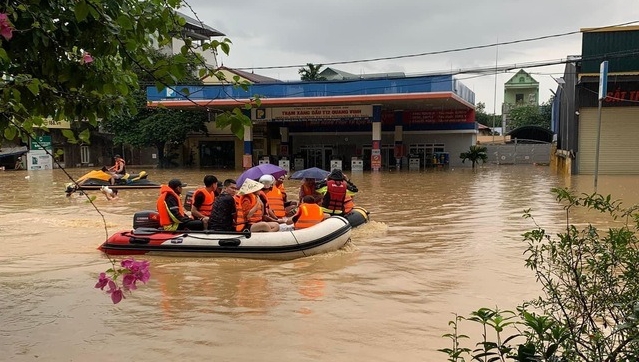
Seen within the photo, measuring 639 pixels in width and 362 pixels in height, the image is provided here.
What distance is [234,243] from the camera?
7.86 m

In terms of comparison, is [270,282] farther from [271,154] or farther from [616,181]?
[271,154]

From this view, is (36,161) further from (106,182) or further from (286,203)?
(286,203)

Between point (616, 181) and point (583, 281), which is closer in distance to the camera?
point (583, 281)

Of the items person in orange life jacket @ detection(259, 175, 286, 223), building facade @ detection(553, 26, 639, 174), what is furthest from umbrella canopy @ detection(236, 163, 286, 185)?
building facade @ detection(553, 26, 639, 174)

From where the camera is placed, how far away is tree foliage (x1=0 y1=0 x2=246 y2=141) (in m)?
2.98

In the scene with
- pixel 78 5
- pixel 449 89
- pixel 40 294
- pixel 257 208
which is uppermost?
pixel 449 89

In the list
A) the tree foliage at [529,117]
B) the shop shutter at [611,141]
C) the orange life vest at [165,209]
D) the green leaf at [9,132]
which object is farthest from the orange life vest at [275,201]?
the tree foliage at [529,117]

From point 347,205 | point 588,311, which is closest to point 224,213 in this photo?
point 347,205

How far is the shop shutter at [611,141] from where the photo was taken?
23.5 meters

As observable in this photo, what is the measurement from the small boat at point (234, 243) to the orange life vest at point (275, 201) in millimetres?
1213

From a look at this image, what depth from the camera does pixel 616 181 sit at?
20.3 m

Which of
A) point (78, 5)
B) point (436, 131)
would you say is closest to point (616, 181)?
point (436, 131)

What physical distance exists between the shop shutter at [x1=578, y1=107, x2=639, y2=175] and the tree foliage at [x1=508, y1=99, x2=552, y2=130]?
29.0 m

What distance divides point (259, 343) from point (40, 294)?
10.4ft
